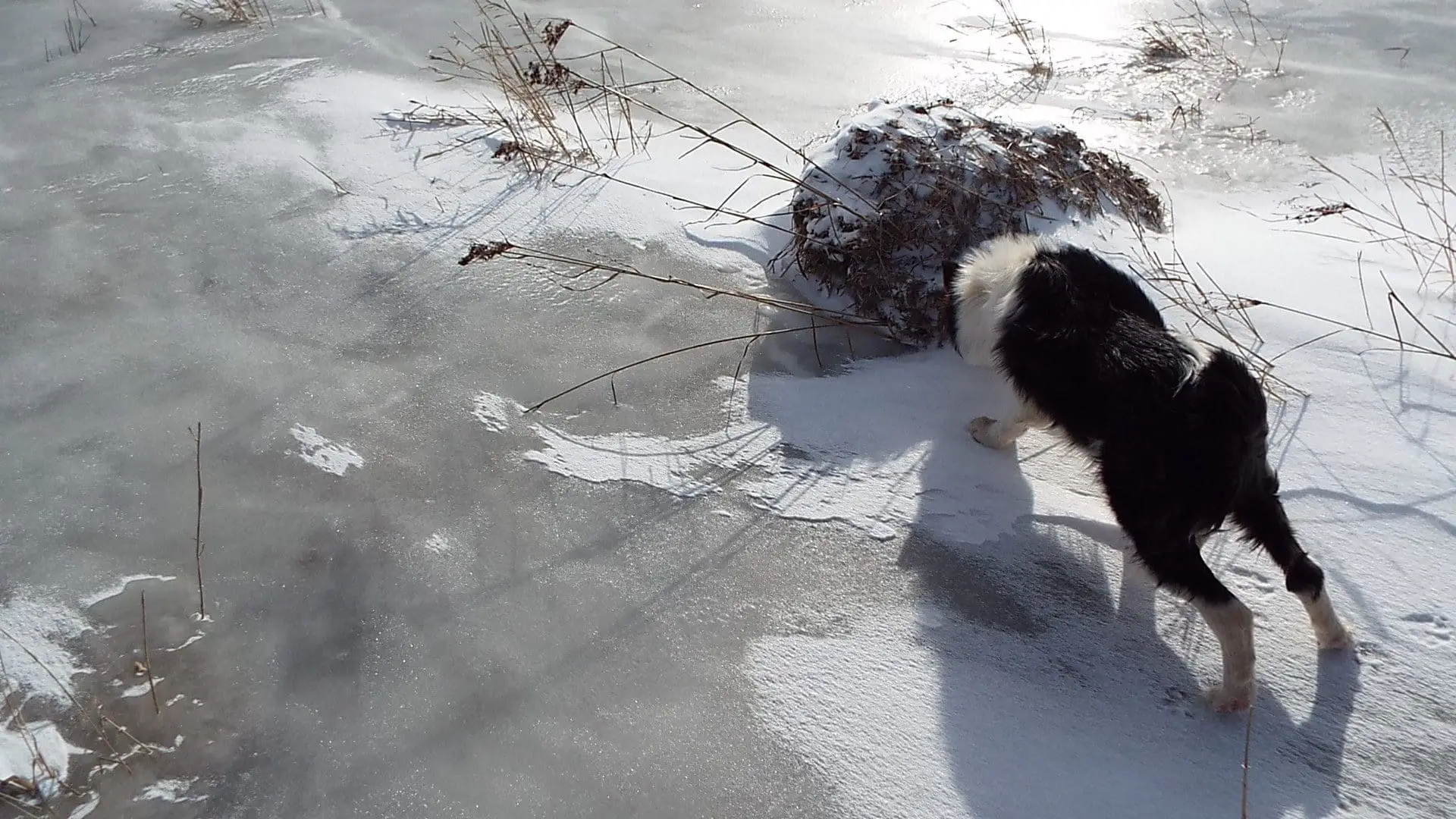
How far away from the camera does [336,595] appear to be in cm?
232

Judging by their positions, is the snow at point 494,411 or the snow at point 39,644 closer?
the snow at point 39,644

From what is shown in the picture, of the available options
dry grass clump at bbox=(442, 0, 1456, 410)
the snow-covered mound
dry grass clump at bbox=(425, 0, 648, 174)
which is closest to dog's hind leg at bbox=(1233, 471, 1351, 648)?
dry grass clump at bbox=(442, 0, 1456, 410)

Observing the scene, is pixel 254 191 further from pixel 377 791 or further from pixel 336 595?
pixel 377 791

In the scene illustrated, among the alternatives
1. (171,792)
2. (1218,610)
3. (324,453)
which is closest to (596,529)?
(324,453)

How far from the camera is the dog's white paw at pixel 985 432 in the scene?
283 cm

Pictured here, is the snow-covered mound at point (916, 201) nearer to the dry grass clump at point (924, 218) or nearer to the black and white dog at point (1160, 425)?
the dry grass clump at point (924, 218)

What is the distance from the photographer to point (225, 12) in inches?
227

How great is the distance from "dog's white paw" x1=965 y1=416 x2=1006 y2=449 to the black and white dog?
10.6 inches

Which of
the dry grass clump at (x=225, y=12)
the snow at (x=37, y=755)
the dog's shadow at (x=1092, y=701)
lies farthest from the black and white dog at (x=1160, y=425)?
the dry grass clump at (x=225, y=12)

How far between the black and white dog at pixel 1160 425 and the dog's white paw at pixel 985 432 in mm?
269

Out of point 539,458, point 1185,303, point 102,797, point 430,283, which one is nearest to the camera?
point 102,797

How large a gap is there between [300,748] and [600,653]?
68 cm

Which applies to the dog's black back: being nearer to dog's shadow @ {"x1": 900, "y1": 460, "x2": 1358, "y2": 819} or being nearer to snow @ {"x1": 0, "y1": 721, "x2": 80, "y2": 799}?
dog's shadow @ {"x1": 900, "y1": 460, "x2": 1358, "y2": 819}

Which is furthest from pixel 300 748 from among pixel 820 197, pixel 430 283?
pixel 820 197
